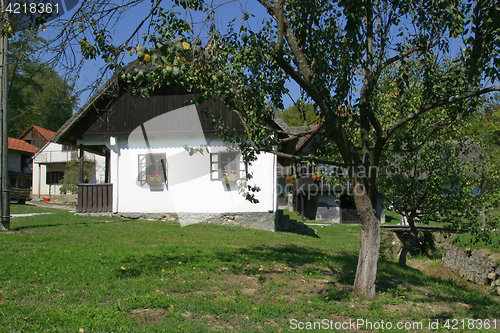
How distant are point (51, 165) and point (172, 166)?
27856mm

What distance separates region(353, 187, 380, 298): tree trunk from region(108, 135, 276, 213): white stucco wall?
878 centimetres

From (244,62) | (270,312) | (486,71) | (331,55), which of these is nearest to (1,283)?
(270,312)

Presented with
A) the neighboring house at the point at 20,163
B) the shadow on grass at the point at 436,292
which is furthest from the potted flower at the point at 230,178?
the neighboring house at the point at 20,163

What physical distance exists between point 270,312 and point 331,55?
4020 millimetres

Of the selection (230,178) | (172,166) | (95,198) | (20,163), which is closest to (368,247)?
(230,178)

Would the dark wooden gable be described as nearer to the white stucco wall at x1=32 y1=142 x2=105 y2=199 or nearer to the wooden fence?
the wooden fence

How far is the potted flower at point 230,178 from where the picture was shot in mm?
14367

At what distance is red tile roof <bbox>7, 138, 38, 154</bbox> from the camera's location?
39.0 metres

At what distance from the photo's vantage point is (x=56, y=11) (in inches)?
230

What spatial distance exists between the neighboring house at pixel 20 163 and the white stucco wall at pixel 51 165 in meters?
2.59

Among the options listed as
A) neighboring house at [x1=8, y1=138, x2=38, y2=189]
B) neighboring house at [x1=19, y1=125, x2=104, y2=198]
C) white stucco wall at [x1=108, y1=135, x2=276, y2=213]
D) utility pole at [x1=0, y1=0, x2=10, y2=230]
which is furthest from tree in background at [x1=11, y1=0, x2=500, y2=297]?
neighboring house at [x1=8, y1=138, x2=38, y2=189]

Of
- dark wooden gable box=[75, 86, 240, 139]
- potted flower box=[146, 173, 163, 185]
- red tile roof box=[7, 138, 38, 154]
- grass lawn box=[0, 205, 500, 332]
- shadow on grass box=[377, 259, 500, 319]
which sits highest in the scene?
red tile roof box=[7, 138, 38, 154]

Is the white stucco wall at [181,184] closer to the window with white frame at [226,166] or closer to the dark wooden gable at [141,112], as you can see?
the window with white frame at [226,166]

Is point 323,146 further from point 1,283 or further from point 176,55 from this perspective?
point 1,283
